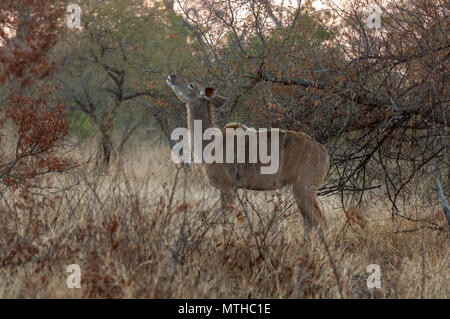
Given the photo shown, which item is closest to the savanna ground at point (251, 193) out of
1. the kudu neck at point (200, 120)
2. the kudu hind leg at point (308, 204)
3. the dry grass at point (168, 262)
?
the dry grass at point (168, 262)

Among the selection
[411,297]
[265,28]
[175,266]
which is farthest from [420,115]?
[175,266]

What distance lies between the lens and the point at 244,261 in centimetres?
509

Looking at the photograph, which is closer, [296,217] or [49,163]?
[49,163]

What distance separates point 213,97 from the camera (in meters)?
7.73

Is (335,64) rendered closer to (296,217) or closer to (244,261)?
(296,217)

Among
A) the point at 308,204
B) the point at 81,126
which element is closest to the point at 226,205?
the point at 308,204

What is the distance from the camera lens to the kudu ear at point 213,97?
7652mm

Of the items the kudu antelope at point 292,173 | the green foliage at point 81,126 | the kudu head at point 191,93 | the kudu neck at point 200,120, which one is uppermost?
the green foliage at point 81,126

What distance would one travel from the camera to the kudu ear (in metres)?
7.65

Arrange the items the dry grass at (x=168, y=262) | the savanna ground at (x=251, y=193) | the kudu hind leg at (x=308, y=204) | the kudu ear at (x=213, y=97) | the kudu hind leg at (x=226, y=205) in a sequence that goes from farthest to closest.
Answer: the kudu ear at (x=213, y=97) < the kudu hind leg at (x=308, y=204) < the kudu hind leg at (x=226, y=205) < the savanna ground at (x=251, y=193) < the dry grass at (x=168, y=262)

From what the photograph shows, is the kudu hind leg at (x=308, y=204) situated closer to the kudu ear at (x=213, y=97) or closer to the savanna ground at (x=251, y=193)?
the savanna ground at (x=251, y=193)

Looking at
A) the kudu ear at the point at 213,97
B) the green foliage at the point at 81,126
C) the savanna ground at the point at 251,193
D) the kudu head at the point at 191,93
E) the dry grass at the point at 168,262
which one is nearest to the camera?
the dry grass at the point at 168,262

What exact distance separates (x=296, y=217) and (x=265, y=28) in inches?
91.6
